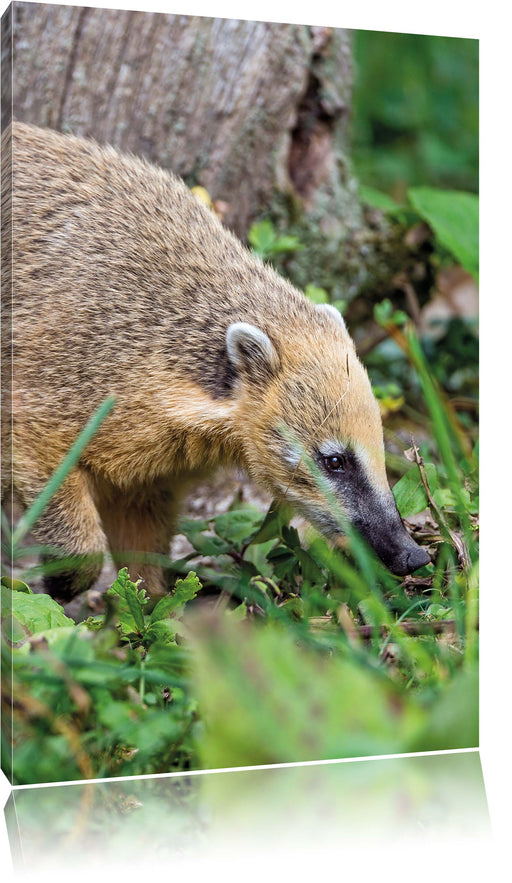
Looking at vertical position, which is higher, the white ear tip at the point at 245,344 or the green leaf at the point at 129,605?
the white ear tip at the point at 245,344

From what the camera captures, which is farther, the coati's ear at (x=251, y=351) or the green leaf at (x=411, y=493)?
the green leaf at (x=411, y=493)

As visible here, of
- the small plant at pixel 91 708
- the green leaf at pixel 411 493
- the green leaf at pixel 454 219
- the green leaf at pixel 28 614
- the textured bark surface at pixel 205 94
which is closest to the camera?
the small plant at pixel 91 708

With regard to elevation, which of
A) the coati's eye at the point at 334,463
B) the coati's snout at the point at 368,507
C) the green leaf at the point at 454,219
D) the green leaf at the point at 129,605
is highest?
the green leaf at the point at 454,219

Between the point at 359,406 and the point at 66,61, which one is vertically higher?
the point at 66,61

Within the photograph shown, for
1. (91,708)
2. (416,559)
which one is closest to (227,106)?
(416,559)

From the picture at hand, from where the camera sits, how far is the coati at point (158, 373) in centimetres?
388

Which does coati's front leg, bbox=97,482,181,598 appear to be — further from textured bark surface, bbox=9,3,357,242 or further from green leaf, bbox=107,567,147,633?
textured bark surface, bbox=9,3,357,242

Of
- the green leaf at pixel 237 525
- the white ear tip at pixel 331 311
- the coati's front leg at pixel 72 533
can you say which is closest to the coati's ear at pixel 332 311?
the white ear tip at pixel 331 311

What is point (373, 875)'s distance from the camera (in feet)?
9.40

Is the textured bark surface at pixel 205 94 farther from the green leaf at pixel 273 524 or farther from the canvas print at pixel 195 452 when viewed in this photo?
the green leaf at pixel 273 524

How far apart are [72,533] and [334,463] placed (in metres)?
1.09
